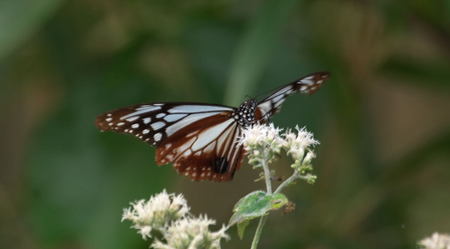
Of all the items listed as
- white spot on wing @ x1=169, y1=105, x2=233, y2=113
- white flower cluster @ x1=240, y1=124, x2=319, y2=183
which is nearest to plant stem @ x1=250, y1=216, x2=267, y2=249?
white flower cluster @ x1=240, y1=124, x2=319, y2=183

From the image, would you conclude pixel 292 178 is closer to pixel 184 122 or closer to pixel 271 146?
pixel 271 146

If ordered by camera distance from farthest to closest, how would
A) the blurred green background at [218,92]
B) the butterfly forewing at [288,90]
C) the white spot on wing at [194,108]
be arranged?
the blurred green background at [218,92] → the white spot on wing at [194,108] → the butterfly forewing at [288,90]

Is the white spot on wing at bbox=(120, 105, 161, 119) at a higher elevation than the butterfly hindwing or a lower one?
higher

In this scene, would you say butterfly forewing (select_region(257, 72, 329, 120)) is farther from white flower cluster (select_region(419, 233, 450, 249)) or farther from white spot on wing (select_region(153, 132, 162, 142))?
white flower cluster (select_region(419, 233, 450, 249))

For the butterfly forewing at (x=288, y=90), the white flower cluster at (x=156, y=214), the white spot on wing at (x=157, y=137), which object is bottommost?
the white flower cluster at (x=156, y=214)

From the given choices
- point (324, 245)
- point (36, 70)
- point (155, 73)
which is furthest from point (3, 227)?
point (324, 245)

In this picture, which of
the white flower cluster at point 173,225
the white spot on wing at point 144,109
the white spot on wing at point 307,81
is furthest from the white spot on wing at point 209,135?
the white flower cluster at point 173,225

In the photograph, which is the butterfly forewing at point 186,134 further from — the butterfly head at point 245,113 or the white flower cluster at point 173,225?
the white flower cluster at point 173,225
